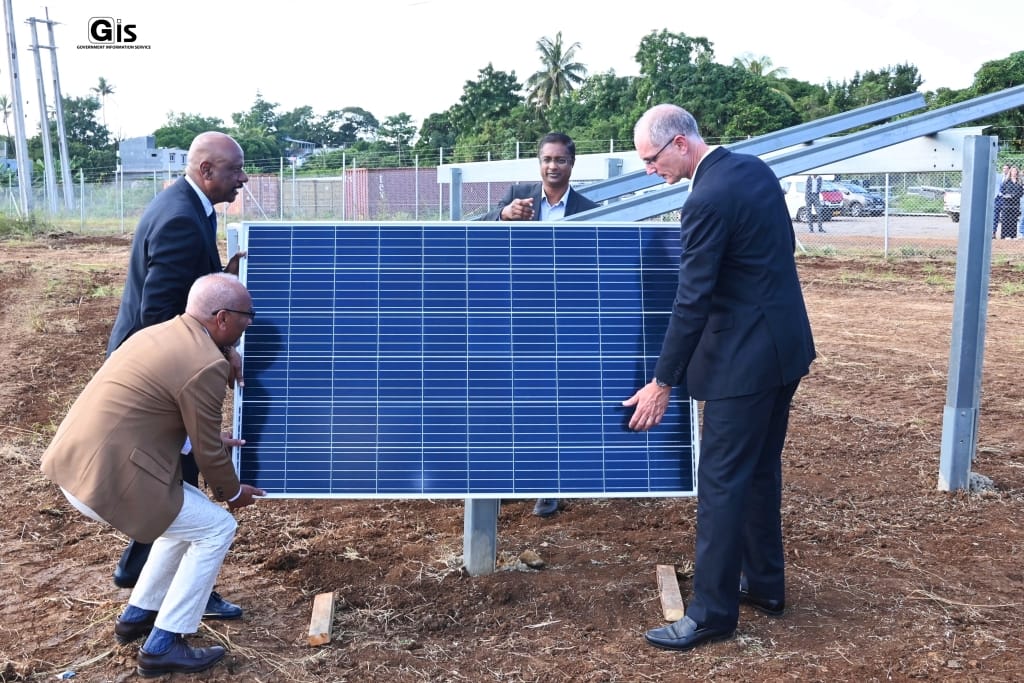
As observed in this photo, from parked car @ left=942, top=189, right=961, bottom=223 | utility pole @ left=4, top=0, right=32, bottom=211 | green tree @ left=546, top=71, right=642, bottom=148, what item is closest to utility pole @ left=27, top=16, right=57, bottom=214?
utility pole @ left=4, top=0, right=32, bottom=211

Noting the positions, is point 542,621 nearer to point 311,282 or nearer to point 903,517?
point 311,282

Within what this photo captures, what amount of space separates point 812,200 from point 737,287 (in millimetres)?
22913

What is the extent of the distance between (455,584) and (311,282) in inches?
66.4

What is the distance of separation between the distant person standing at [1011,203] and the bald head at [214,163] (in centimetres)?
2031

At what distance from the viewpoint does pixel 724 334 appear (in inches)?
172

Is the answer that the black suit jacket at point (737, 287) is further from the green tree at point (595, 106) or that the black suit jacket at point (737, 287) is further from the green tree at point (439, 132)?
the green tree at point (439, 132)

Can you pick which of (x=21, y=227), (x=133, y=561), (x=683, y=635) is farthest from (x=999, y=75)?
(x=133, y=561)

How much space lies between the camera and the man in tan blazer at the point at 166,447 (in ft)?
12.8

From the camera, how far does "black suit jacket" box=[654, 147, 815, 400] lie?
425cm

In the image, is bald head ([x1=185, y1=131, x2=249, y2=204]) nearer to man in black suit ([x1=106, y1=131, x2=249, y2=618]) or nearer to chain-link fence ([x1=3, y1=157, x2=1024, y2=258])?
man in black suit ([x1=106, y1=131, x2=249, y2=618])

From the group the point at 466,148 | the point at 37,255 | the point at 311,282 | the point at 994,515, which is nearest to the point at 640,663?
the point at 311,282

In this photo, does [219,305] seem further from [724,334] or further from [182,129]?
[182,129]

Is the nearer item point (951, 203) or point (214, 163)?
point (214, 163)

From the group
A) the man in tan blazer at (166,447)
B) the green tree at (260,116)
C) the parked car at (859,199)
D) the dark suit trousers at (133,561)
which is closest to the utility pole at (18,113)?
the parked car at (859,199)
